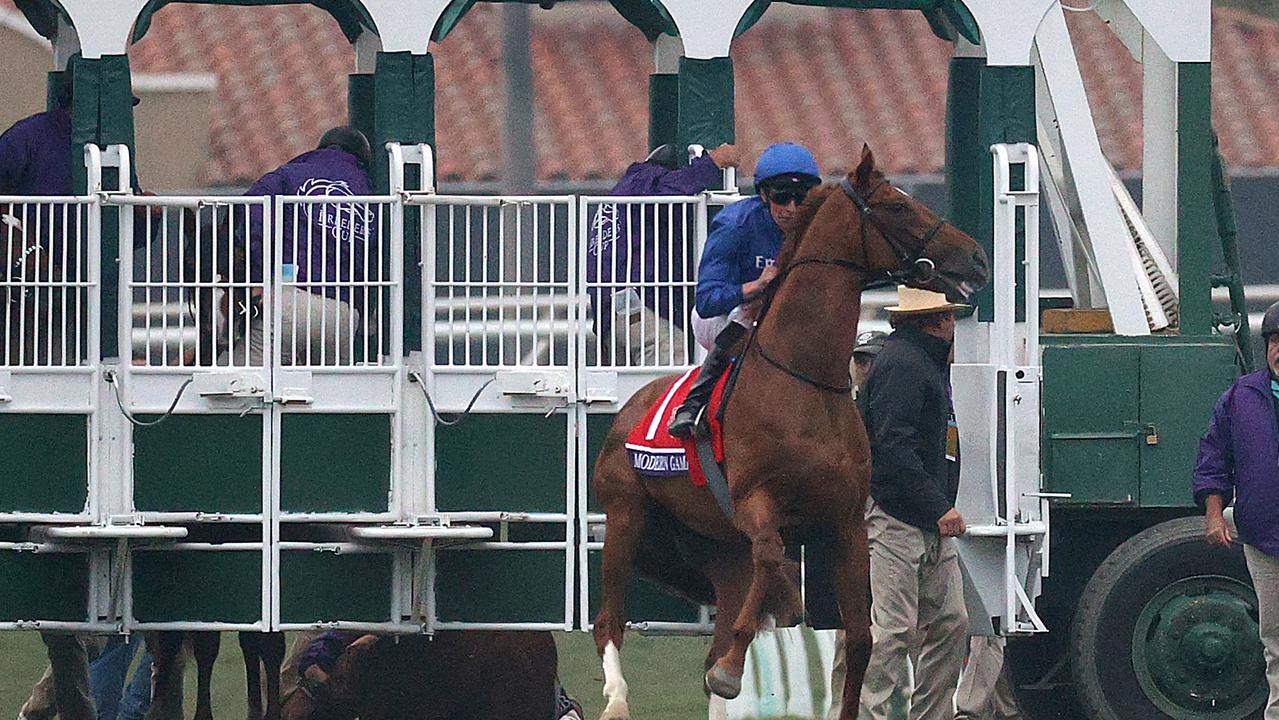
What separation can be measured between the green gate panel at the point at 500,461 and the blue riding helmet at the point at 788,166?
130 cm

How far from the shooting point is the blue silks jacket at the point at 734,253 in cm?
1038

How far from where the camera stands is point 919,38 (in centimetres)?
2422

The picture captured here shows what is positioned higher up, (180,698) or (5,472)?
(5,472)

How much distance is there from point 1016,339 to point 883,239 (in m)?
1.77

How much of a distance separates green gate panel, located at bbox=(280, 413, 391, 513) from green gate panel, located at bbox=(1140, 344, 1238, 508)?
320 cm

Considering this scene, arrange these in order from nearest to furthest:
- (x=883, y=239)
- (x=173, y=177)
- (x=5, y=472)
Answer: (x=883, y=239) < (x=5, y=472) < (x=173, y=177)

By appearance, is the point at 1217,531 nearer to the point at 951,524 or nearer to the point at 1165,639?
the point at 1165,639

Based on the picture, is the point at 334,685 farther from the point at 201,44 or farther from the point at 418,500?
the point at 201,44

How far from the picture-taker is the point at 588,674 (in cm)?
1476

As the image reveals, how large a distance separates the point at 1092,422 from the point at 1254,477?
2.94 feet

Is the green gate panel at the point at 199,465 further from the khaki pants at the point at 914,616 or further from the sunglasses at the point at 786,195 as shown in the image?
the khaki pants at the point at 914,616

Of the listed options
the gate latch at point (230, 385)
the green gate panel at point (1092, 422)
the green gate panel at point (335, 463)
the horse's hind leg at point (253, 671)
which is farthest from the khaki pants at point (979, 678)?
the gate latch at point (230, 385)

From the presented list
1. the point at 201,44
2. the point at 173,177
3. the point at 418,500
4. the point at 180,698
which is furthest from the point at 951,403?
the point at 201,44

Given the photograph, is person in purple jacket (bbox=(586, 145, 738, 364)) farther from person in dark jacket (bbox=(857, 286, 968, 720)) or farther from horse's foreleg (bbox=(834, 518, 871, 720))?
horse's foreleg (bbox=(834, 518, 871, 720))
